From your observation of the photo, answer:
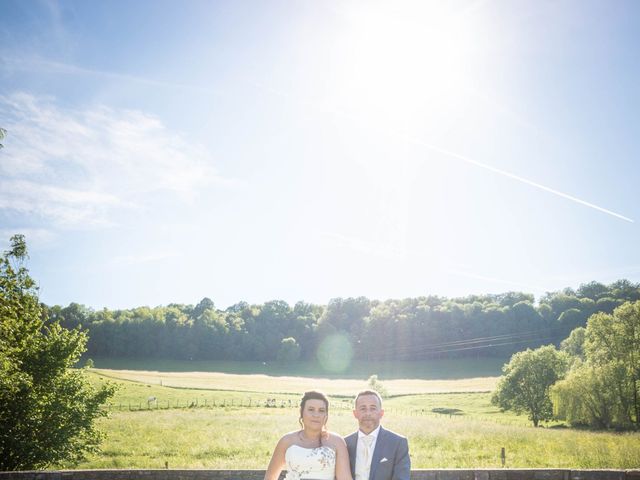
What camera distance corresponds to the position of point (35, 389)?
16281mm

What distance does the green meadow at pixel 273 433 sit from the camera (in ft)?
72.2

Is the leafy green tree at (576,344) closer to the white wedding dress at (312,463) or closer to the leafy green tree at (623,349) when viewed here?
the leafy green tree at (623,349)

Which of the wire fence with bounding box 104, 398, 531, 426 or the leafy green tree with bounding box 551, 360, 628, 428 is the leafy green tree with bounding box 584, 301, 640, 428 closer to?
the leafy green tree with bounding box 551, 360, 628, 428

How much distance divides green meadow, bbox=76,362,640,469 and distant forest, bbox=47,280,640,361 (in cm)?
4342

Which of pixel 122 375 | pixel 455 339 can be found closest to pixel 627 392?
pixel 122 375

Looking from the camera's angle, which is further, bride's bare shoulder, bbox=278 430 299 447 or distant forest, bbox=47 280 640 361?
distant forest, bbox=47 280 640 361

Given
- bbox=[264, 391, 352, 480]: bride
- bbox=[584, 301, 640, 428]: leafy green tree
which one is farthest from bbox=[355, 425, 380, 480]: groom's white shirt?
bbox=[584, 301, 640, 428]: leafy green tree

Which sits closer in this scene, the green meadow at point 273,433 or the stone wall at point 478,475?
the stone wall at point 478,475

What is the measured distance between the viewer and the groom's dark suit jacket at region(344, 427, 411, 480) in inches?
225

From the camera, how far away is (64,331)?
17703 millimetres

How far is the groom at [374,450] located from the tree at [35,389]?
41.3ft

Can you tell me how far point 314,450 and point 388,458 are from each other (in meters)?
0.86

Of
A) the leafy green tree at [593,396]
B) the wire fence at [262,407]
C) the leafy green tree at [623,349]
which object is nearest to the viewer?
the leafy green tree at [623,349]

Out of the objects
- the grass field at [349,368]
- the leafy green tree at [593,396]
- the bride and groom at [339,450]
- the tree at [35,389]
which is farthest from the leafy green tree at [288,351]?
the bride and groom at [339,450]
